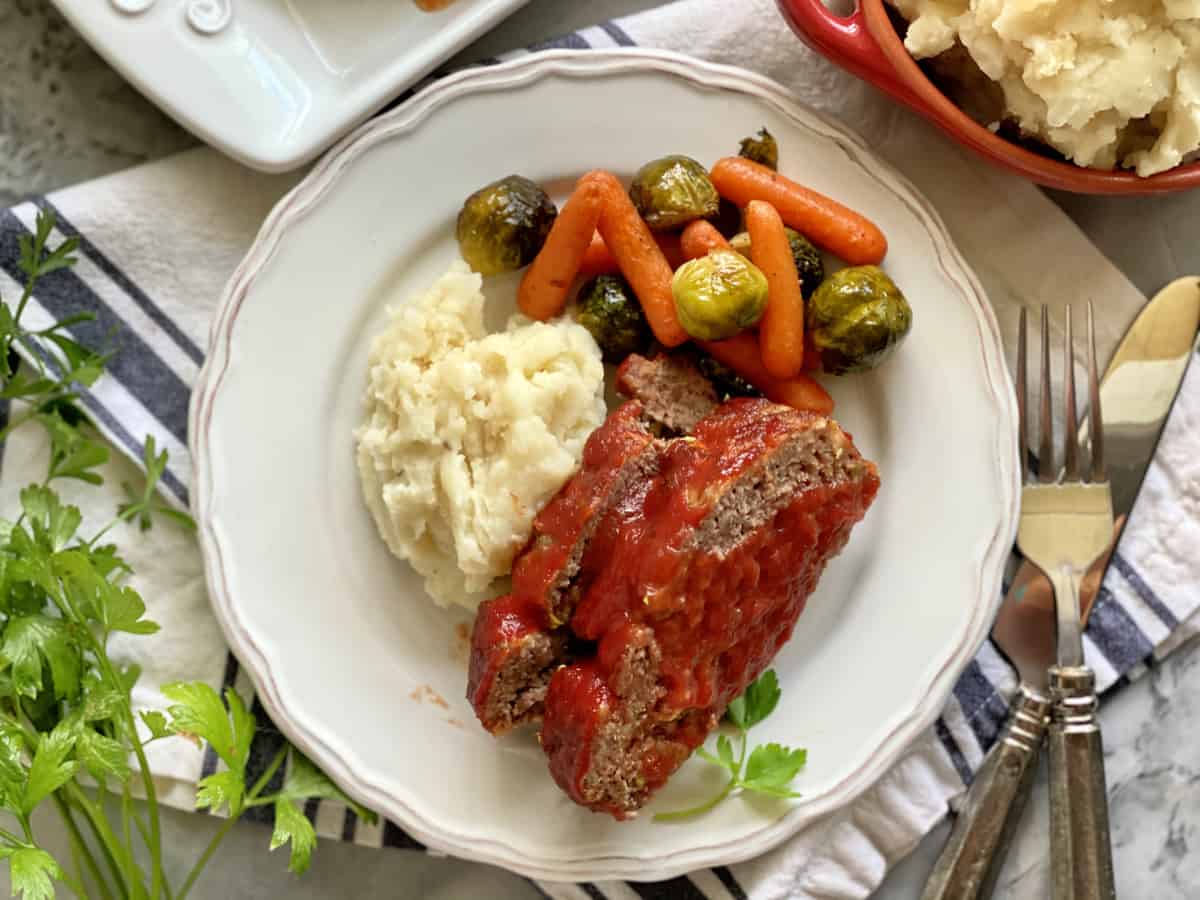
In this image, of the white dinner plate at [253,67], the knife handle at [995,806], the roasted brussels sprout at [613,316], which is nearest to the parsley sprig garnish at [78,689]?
the white dinner plate at [253,67]

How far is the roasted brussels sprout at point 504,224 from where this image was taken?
352cm

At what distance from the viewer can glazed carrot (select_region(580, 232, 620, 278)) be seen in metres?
3.69

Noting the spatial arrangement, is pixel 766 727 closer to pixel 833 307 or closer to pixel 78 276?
pixel 833 307

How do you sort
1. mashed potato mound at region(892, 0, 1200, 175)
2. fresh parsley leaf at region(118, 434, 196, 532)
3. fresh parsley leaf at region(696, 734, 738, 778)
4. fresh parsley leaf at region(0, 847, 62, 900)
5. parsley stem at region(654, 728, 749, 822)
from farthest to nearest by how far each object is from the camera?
fresh parsley leaf at region(118, 434, 196, 532), parsley stem at region(654, 728, 749, 822), fresh parsley leaf at region(696, 734, 738, 778), mashed potato mound at region(892, 0, 1200, 175), fresh parsley leaf at region(0, 847, 62, 900)

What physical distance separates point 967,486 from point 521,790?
180cm

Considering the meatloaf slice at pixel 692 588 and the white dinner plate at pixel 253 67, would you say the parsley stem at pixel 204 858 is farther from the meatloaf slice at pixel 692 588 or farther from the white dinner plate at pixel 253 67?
the white dinner plate at pixel 253 67

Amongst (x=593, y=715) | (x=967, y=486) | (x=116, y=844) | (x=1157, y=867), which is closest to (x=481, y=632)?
(x=593, y=715)

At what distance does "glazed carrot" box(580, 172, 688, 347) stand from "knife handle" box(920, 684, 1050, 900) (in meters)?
1.76

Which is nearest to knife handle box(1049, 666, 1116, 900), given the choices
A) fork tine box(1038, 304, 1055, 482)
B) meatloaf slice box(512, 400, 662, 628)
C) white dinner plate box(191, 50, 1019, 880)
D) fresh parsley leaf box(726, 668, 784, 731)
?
white dinner plate box(191, 50, 1019, 880)

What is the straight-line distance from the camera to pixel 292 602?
12.0 ft

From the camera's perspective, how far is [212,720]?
10.9 feet

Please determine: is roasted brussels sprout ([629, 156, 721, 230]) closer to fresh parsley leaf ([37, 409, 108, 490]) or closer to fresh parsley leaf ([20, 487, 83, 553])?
fresh parsley leaf ([37, 409, 108, 490])

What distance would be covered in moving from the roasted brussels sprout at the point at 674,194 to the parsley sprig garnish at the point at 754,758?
60.1 inches

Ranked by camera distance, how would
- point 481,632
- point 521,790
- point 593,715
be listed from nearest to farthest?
point 593,715 < point 481,632 < point 521,790
